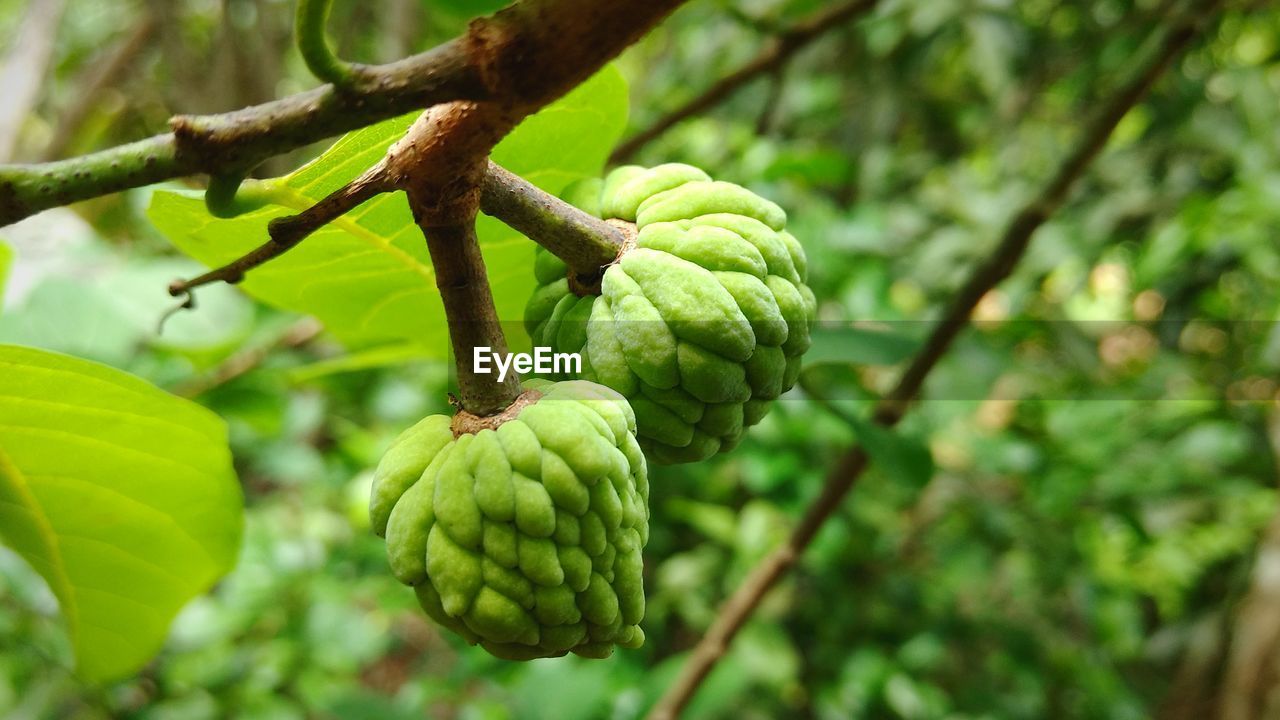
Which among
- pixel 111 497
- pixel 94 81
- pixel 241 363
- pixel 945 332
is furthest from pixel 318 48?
pixel 94 81

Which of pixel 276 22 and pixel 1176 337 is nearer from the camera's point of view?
pixel 1176 337

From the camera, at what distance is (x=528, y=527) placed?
0.79 m

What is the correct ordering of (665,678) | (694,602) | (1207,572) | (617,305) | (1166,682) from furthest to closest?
(1166,682) < (1207,572) < (694,602) < (665,678) < (617,305)

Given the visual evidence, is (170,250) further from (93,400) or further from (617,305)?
(617,305)

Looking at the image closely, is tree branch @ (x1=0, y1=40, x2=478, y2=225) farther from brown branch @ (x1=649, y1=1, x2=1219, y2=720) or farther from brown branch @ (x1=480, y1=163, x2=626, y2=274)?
brown branch @ (x1=649, y1=1, x2=1219, y2=720)

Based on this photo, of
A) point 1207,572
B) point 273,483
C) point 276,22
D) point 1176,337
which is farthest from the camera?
point 273,483

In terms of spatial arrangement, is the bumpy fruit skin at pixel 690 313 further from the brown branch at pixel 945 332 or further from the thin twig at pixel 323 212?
the brown branch at pixel 945 332

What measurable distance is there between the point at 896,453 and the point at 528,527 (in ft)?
2.78

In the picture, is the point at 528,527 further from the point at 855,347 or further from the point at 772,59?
the point at 772,59

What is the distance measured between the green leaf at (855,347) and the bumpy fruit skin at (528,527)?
0.60 meters

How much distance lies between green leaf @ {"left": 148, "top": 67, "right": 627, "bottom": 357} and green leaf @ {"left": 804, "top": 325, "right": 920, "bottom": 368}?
451mm

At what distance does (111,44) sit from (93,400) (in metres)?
5.99

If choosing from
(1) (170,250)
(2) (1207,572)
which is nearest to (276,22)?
(1) (170,250)

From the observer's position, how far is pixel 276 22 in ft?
16.6
